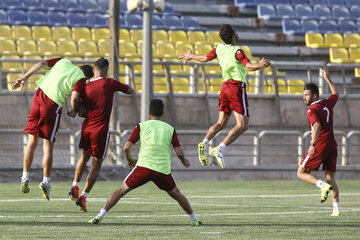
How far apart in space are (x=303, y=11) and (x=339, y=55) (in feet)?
19.7

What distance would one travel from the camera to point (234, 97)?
42.7 feet

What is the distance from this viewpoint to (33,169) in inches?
830

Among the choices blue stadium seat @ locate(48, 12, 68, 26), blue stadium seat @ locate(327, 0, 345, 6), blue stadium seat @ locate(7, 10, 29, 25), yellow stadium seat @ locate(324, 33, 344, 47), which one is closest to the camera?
blue stadium seat @ locate(7, 10, 29, 25)

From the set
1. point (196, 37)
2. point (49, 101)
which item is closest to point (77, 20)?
point (196, 37)

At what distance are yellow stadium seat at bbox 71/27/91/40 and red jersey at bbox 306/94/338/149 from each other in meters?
18.5

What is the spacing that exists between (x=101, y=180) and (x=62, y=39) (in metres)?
8.54

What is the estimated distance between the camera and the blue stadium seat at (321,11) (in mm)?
38656

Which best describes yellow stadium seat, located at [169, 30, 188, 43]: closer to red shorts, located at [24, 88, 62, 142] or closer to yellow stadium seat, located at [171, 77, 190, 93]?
yellow stadium seat, located at [171, 77, 190, 93]

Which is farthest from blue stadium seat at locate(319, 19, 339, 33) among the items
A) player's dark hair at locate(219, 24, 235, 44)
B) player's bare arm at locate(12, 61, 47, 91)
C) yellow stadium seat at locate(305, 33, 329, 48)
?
player's bare arm at locate(12, 61, 47, 91)

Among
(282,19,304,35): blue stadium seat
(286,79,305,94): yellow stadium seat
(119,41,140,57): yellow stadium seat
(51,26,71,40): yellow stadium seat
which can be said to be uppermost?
(282,19,304,35): blue stadium seat

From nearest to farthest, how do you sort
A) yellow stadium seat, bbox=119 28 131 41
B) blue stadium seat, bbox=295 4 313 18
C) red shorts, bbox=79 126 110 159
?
red shorts, bbox=79 126 110 159 → yellow stadium seat, bbox=119 28 131 41 → blue stadium seat, bbox=295 4 313 18

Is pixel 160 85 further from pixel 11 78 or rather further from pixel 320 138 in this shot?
pixel 320 138

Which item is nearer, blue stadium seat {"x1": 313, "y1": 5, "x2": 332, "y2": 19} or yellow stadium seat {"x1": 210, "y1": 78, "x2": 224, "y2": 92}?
yellow stadium seat {"x1": 210, "y1": 78, "x2": 224, "y2": 92}

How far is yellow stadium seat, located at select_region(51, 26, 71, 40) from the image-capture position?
3034 centimetres
